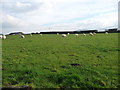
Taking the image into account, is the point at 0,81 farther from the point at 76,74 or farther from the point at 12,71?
the point at 76,74

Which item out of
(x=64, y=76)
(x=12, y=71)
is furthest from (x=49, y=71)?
(x=12, y=71)

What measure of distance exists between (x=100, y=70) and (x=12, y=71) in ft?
14.9

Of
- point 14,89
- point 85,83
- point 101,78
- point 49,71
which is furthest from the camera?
point 49,71

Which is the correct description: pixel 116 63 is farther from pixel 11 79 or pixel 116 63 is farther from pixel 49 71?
pixel 11 79

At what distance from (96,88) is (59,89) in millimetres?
1494

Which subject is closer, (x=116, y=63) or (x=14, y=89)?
(x=14, y=89)

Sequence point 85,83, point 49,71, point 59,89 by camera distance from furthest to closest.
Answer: point 49,71, point 85,83, point 59,89

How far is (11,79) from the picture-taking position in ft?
30.2

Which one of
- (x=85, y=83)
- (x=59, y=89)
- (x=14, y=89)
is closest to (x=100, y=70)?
(x=85, y=83)

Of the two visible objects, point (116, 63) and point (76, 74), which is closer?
point (76, 74)

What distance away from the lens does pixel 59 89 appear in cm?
802

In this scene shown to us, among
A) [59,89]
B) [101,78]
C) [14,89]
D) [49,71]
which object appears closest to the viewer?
[14,89]

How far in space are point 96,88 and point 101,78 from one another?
108 cm

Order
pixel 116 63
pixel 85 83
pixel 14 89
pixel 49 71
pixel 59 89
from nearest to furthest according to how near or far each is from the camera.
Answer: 1. pixel 14 89
2. pixel 59 89
3. pixel 85 83
4. pixel 49 71
5. pixel 116 63
